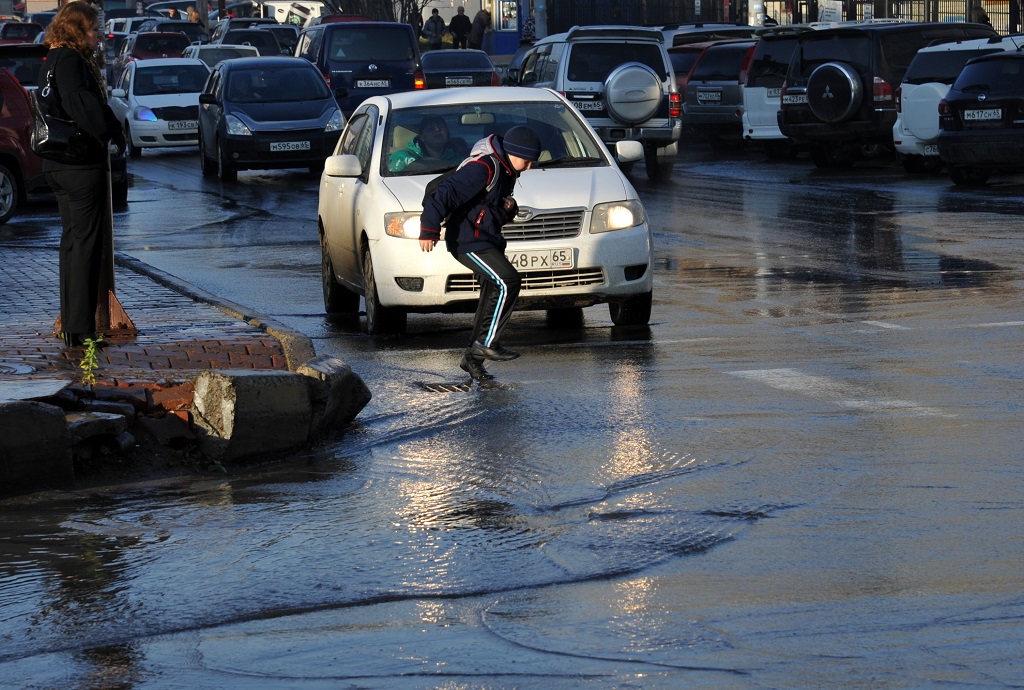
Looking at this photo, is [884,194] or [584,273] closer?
[584,273]

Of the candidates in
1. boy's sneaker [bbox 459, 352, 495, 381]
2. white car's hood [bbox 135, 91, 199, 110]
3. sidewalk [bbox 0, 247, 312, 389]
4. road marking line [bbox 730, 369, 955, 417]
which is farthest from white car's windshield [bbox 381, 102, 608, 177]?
white car's hood [bbox 135, 91, 199, 110]

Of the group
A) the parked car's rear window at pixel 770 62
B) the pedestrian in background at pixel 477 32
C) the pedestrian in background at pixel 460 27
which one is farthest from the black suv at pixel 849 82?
the pedestrian in background at pixel 460 27

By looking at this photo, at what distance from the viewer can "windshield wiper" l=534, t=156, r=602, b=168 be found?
12074 mm

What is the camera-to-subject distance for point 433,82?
39219mm

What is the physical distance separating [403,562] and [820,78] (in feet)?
69.0

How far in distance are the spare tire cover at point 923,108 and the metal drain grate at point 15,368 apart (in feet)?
54.7

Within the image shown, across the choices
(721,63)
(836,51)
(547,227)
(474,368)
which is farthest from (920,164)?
(474,368)

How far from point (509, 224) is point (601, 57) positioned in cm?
1652

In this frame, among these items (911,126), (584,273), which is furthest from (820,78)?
(584,273)

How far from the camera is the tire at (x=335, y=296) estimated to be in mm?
13062

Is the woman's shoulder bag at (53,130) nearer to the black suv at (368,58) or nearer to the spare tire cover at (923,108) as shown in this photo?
the spare tire cover at (923,108)

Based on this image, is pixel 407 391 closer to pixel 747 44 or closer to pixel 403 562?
pixel 403 562

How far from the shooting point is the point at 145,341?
34.5 ft

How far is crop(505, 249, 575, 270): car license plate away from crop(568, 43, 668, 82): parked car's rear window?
1620 centimetres
